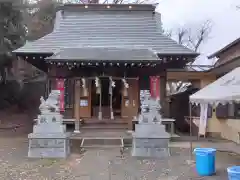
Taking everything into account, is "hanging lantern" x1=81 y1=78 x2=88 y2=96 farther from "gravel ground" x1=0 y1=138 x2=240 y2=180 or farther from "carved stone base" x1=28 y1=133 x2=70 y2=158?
"carved stone base" x1=28 y1=133 x2=70 y2=158

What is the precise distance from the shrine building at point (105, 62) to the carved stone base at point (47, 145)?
3942 mm

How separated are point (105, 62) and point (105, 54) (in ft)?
2.51

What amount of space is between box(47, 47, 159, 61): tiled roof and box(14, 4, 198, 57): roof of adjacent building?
549 millimetres

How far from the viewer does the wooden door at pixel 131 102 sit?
14.6m

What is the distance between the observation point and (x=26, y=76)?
24.6 m

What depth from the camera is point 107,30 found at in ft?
53.1

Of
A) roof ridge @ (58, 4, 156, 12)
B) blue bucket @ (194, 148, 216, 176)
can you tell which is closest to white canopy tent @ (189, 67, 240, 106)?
blue bucket @ (194, 148, 216, 176)

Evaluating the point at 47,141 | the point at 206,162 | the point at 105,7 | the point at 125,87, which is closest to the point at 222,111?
the point at 125,87

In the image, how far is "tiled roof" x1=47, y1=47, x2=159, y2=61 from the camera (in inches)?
518

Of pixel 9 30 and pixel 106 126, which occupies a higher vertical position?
pixel 9 30

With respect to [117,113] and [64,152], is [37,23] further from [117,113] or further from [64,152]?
[64,152]

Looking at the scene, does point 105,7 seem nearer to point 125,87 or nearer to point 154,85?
point 125,87

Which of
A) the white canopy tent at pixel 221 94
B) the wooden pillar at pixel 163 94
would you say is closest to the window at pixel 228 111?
the wooden pillar at pixel 163 94

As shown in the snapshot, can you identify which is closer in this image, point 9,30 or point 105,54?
point 105,54
